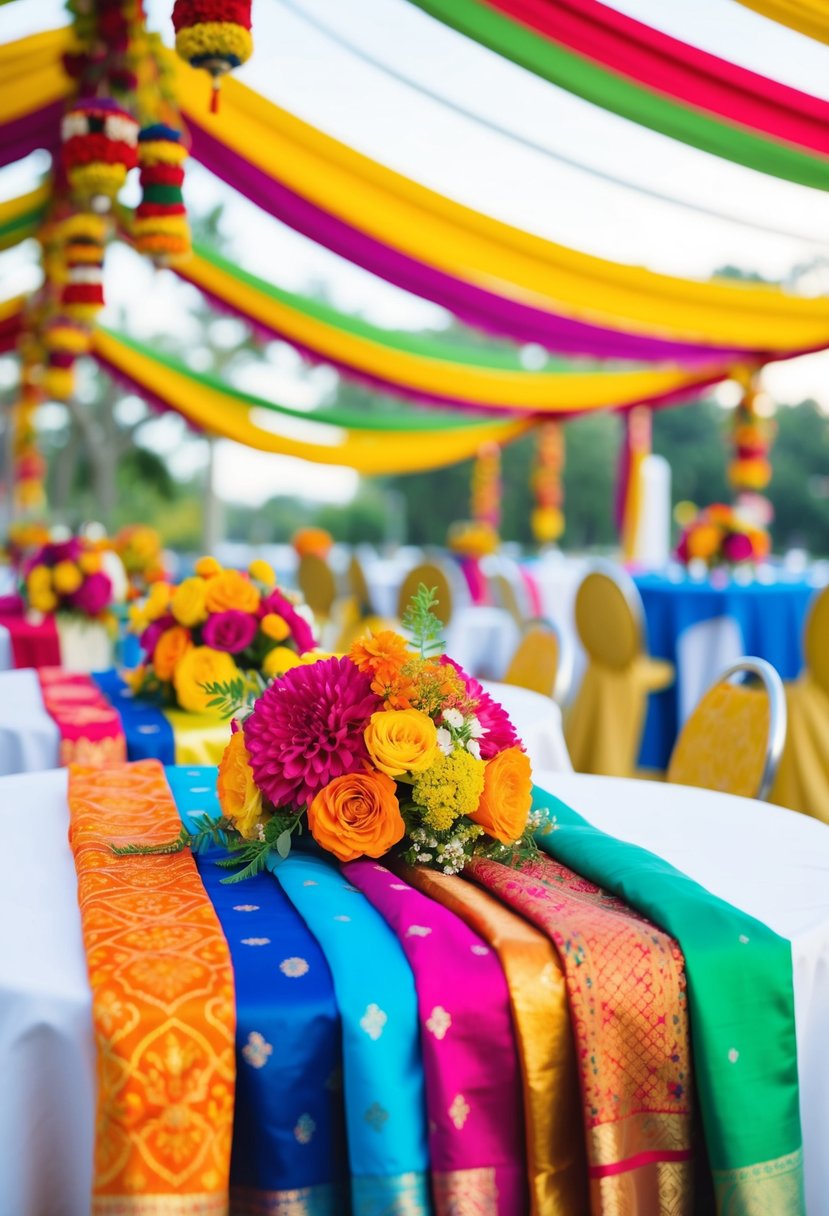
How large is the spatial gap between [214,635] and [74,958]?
140cm

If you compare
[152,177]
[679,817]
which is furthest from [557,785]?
[152,177]

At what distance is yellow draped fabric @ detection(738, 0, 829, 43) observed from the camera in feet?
8.60

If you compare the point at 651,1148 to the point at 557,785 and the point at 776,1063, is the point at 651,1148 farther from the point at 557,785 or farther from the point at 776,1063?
the point at 557,785

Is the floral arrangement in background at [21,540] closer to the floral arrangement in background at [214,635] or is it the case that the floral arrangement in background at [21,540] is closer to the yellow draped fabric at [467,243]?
the yellow draped fabric at [467,243]

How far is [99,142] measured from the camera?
12.5 ft

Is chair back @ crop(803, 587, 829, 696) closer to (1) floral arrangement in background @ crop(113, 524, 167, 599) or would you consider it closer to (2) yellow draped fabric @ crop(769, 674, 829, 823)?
(2) yellow draped fabric @ crop(769, 674, 829, 823)

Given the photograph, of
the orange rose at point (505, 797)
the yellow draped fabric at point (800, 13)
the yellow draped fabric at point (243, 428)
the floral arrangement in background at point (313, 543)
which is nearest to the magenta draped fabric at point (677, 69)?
the yellow draped fabric at point (800, 13)

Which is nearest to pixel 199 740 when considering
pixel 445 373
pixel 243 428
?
pixel 445 373

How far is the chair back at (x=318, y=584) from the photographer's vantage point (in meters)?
7.64

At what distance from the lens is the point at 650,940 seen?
1.13m

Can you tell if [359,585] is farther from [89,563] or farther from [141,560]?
[89,563]

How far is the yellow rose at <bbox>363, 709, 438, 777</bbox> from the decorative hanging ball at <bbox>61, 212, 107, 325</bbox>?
4.31 m

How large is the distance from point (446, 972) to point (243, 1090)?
0.22 m

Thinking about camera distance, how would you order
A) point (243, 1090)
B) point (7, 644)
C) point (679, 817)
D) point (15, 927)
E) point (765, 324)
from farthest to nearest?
point (765, 324)
point (7, 644)
point (679, 817)
point (15, 927)
point (243, 1090)
